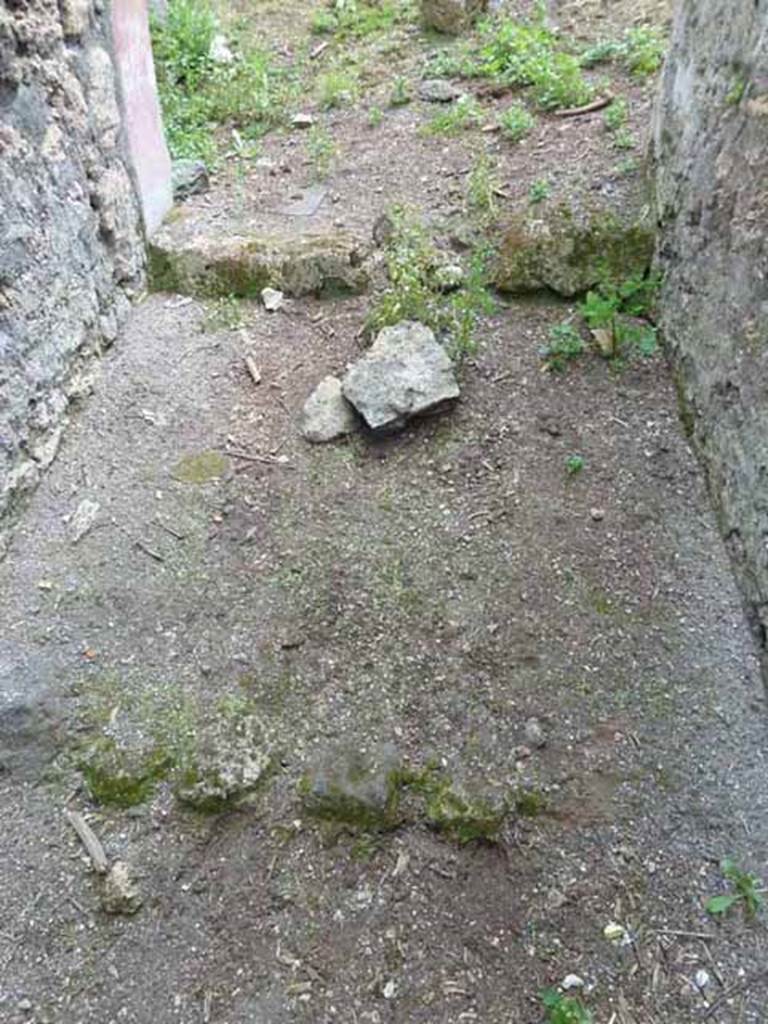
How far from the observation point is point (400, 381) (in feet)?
8.93

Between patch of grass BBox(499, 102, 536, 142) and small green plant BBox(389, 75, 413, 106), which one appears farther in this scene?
small green plant BBox(389, 75, 413, 106)

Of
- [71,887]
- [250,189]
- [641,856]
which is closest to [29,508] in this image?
[71,887]

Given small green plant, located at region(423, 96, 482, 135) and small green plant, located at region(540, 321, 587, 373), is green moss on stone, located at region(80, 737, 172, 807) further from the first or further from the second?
small green plant, located at region(423, 96, 482, 135)

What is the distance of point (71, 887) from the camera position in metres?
1.79

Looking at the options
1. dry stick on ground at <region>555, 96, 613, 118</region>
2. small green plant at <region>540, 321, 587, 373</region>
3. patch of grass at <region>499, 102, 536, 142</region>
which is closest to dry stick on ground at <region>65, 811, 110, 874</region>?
small green plant at <region>540, 321, 587, 373</region>

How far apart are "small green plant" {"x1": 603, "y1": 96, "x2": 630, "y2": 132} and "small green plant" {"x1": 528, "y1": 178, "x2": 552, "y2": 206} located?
0.59 m

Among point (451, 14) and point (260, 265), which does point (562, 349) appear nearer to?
point (260, 265)

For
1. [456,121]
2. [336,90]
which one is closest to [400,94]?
[336,90]

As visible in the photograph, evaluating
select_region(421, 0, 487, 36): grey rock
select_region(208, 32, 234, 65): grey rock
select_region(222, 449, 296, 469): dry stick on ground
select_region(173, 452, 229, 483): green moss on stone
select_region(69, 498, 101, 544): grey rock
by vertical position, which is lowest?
select_region(222, 449, 296, 469): dry stick on ground

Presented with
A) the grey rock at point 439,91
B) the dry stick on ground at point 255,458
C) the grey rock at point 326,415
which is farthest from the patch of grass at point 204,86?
the dry stick on ground at point 255,458

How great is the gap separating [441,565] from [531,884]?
0.92 meters

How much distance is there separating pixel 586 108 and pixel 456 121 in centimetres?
69

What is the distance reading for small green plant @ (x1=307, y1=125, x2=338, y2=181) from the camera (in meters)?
4.14

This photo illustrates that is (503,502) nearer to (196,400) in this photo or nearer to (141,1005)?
(196,400)
